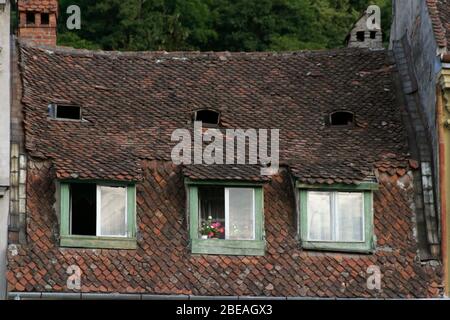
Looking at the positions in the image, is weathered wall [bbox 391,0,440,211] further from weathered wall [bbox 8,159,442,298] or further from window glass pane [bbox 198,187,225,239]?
window glass pane [bbox 198,187,225,239]

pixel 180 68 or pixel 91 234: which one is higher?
pixel 180 68

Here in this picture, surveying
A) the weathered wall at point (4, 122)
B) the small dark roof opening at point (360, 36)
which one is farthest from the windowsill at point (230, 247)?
the small dark roof opening at point (360, 36)

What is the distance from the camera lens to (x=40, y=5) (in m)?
49.3

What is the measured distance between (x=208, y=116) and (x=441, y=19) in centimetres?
580

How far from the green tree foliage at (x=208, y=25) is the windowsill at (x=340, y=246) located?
24.7 metres

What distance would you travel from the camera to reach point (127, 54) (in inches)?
1877

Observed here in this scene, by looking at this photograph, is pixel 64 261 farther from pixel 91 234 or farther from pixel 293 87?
pixel 293 87

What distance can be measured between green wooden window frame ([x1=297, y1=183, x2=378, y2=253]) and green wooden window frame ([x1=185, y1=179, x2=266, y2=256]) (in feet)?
2.87

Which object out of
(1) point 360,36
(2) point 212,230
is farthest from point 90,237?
(1) point 360,36

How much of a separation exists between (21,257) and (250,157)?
19.0ft

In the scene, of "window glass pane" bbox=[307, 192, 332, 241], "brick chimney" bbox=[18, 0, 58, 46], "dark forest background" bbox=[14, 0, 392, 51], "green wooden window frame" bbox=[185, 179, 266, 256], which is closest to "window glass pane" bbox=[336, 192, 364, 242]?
"window glass pane" bbox=[307, 192, 332, 241]

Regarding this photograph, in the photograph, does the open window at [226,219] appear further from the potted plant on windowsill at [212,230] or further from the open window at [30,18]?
the open window at [30,18]
